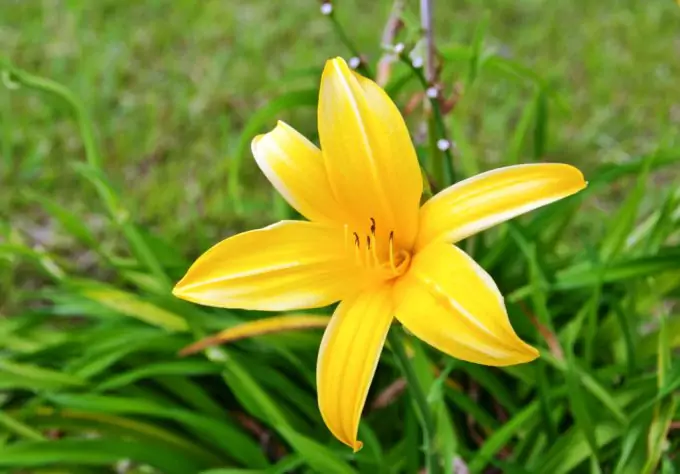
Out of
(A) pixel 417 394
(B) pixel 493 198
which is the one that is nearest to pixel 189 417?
(A) pixel 417 394

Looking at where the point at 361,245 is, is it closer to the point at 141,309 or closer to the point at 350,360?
the point at 350,360

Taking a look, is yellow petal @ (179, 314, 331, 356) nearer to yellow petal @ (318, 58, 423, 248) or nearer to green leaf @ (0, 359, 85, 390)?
green leaf @ (0, 359, 85, 390)

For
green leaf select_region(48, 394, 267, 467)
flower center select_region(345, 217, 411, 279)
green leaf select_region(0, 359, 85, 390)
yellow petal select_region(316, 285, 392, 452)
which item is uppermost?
flower center select_region(345, 217, 411, 279)

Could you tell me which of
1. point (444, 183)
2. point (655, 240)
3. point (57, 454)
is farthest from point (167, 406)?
point (655, 240)

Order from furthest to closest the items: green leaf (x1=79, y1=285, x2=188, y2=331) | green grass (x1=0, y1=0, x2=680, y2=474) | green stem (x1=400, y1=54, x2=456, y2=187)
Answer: green leaf (x1=79, y1=285, x2=188, y2=331), green grass (x1=0, y1=0, x2=680, y2=474), green stem (x1=400, y1=54, x2=456, y2=187)

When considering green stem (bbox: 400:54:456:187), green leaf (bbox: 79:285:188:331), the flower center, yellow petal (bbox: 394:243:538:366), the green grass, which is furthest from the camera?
green leaf (bbox: 79:285:188:331)

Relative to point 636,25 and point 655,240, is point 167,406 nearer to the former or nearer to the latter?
point 655,240

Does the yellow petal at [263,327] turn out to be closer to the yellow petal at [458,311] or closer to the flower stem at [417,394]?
the flower stem at [417,394]

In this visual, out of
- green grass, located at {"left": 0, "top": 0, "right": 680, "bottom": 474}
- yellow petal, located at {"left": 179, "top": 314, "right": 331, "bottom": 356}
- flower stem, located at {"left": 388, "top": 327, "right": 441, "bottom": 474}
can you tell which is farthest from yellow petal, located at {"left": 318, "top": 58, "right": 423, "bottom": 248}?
yellow petal, located at {"left": 179, "top": 314, "right": 331, "bottom": 356}

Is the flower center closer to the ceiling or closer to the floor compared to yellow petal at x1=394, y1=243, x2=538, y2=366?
closer to the ceiling
